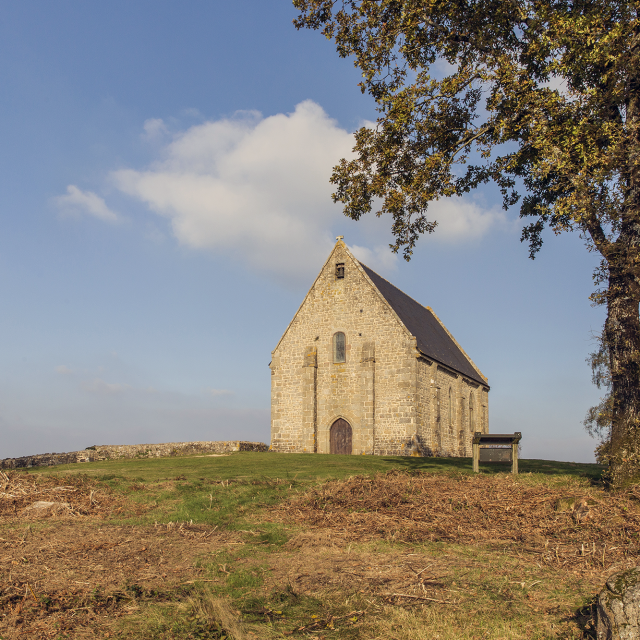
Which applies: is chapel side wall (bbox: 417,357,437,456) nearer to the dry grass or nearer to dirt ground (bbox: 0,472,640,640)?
dirt ground (bbox: 0,472,640,640)

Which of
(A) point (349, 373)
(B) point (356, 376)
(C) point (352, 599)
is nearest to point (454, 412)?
(B) point (356, 376)

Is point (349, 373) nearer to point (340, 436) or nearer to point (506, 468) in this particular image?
point (340, 436)

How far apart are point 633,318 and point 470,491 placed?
5.26 meters

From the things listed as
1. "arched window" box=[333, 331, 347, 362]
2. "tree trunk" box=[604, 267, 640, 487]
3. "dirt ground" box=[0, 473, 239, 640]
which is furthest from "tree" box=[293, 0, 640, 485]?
"arched window" box=[333, 331, 347, 362]

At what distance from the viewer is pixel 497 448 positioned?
607 inches

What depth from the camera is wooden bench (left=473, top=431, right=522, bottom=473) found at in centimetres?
1522

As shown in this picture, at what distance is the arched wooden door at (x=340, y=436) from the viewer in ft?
102

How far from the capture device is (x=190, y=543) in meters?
9.22

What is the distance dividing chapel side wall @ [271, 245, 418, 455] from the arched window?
0.26 metres

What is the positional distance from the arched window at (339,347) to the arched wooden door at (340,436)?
3440 mm

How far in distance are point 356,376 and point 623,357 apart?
19.6m

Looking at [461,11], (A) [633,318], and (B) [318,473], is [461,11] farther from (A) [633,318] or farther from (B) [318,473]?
(B) [318,473]

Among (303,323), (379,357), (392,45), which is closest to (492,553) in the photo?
(392,45)

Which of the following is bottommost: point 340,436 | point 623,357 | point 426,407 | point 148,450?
point 148,450
